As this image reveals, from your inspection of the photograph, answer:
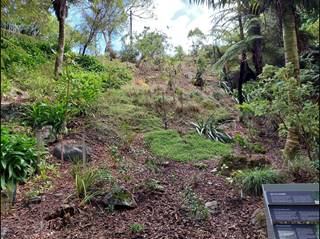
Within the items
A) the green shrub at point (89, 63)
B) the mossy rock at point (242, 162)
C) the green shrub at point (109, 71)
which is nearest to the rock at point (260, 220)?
the mossy rock at point (242, 162)

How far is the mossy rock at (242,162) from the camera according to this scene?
338cm

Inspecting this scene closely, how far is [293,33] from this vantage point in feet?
9.58

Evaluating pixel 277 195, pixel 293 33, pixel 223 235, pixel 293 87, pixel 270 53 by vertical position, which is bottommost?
pixel 223 235

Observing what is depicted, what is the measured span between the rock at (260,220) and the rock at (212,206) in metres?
0.42

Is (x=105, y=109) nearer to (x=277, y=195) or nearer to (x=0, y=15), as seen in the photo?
(x=0, y=15)

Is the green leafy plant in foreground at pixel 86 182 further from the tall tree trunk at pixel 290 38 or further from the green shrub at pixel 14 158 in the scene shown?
the tall tree trunk at pixel 290 38

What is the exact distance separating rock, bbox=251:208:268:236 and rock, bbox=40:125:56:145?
324 cm

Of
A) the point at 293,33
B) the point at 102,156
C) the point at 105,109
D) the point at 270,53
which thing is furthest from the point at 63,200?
the point at 270,53

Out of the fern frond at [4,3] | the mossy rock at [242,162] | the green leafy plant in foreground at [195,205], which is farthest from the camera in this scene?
the mossy rock at [242,162]

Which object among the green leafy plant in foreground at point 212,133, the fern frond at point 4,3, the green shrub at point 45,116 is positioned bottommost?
the green leafy plant in foreground at point 212,133

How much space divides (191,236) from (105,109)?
12.8 feet

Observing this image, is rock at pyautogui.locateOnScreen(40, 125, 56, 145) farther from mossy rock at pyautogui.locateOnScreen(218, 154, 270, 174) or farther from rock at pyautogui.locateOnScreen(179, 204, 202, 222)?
mossy rock at pyautogui.locateOnScreen(218, 154, 270, 174)

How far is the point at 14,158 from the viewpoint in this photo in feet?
8.25

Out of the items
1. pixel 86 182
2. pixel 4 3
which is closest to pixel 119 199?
pixel 86 182
